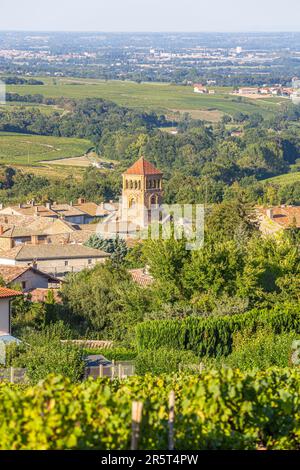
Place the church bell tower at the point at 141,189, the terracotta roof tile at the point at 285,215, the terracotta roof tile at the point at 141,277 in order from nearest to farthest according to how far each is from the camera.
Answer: the terracotta roof tile at the point at 141,277
the terracotta roof tile at the point at 285,215
the church bell tower at the point at 141,189

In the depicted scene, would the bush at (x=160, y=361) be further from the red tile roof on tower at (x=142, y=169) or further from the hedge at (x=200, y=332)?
the red tile roof on tower at (x=142, y=169)

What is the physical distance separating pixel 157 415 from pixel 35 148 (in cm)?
9979

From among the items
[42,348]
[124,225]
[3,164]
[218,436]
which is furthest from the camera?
[3,164]

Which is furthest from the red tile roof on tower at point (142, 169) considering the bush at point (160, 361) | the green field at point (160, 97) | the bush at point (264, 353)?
the green field at point (160, 97)

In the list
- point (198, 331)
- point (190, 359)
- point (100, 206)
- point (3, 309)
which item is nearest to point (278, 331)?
point (198, 331)

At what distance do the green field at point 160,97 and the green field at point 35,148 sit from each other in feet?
137

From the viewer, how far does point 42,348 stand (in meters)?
20.0

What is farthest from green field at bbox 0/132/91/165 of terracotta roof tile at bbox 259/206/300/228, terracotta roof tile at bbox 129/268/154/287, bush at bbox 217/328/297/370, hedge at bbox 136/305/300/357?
bush at bbox 217/328/297/370

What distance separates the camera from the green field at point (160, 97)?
163500 millimetres

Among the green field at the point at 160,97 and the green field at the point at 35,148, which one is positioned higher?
the green field at the point at 35,148

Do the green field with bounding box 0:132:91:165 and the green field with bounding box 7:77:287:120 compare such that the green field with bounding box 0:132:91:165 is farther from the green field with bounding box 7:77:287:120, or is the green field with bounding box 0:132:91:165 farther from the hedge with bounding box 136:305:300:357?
the hedge with bounding box 136:305:300:357
